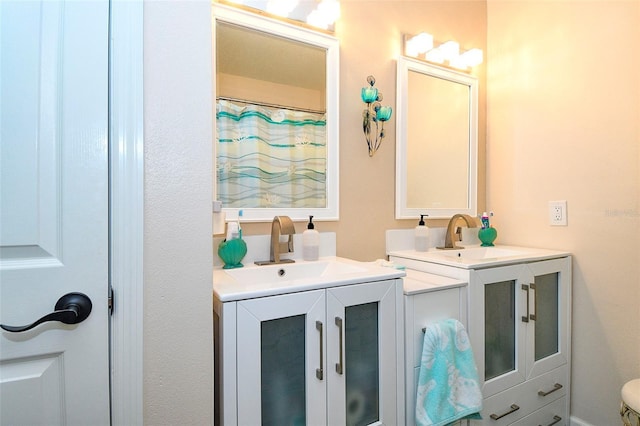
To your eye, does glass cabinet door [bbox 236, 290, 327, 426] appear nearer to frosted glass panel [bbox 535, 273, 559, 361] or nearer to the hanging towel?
the hanging towel

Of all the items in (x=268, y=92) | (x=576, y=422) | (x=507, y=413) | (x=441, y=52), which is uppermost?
(x=441, y=52)

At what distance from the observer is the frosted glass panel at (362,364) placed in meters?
1.11

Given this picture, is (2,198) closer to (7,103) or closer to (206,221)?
(7,103)

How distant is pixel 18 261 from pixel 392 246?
148 cm

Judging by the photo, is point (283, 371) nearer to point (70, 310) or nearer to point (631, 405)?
point (70, 310)

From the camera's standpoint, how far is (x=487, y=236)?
1.95m

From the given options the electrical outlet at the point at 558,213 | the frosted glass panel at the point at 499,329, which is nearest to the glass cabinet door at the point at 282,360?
the frosted glass panel at the point at 499,329

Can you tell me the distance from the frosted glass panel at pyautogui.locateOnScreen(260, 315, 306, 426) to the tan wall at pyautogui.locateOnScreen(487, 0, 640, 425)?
1.54 metres

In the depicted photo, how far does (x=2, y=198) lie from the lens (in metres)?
0.67

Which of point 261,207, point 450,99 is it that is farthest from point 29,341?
point 450,99

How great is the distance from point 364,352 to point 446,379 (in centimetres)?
33

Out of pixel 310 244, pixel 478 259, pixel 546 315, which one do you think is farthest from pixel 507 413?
pixel 310 244

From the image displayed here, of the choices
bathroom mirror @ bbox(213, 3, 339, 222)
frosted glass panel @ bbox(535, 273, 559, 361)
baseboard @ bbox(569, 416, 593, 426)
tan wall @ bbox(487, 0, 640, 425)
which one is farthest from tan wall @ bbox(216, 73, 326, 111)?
baseboard @ bbox(569, 416, 593, 426)

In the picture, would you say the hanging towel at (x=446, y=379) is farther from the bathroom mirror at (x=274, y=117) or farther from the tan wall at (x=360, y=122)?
the bathroom mirror at (x=274, y=117)
